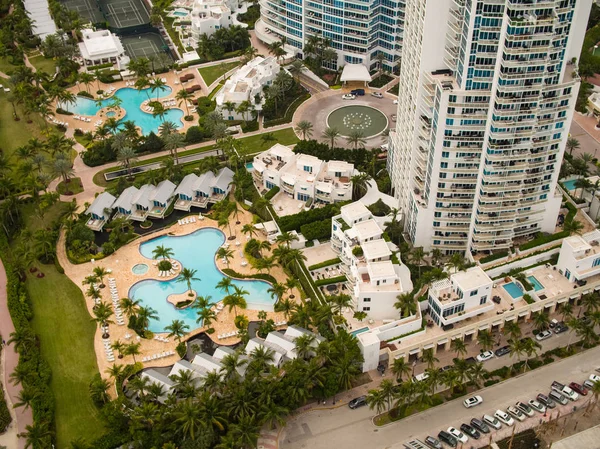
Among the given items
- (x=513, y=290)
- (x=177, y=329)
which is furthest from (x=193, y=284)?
(x=513, y=290)

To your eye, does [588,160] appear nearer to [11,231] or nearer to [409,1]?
[409,1]

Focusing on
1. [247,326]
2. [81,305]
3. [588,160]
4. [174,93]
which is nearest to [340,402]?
[247,326]

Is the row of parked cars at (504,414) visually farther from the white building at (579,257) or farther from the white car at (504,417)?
the white building at (579,257)

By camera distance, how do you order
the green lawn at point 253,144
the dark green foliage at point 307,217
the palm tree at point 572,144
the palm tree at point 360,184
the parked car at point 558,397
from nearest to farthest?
the parked car at point 558,397 < the dark green foliage at point 307,217 < the palm tree at point 360,184 < the palm tree at point 572,144 < the green lawn at point 253,144

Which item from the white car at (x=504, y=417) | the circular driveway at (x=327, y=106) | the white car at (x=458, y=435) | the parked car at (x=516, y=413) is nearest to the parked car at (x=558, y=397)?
the parked car at (x=516, y=413)

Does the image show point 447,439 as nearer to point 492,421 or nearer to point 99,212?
point 492,421
